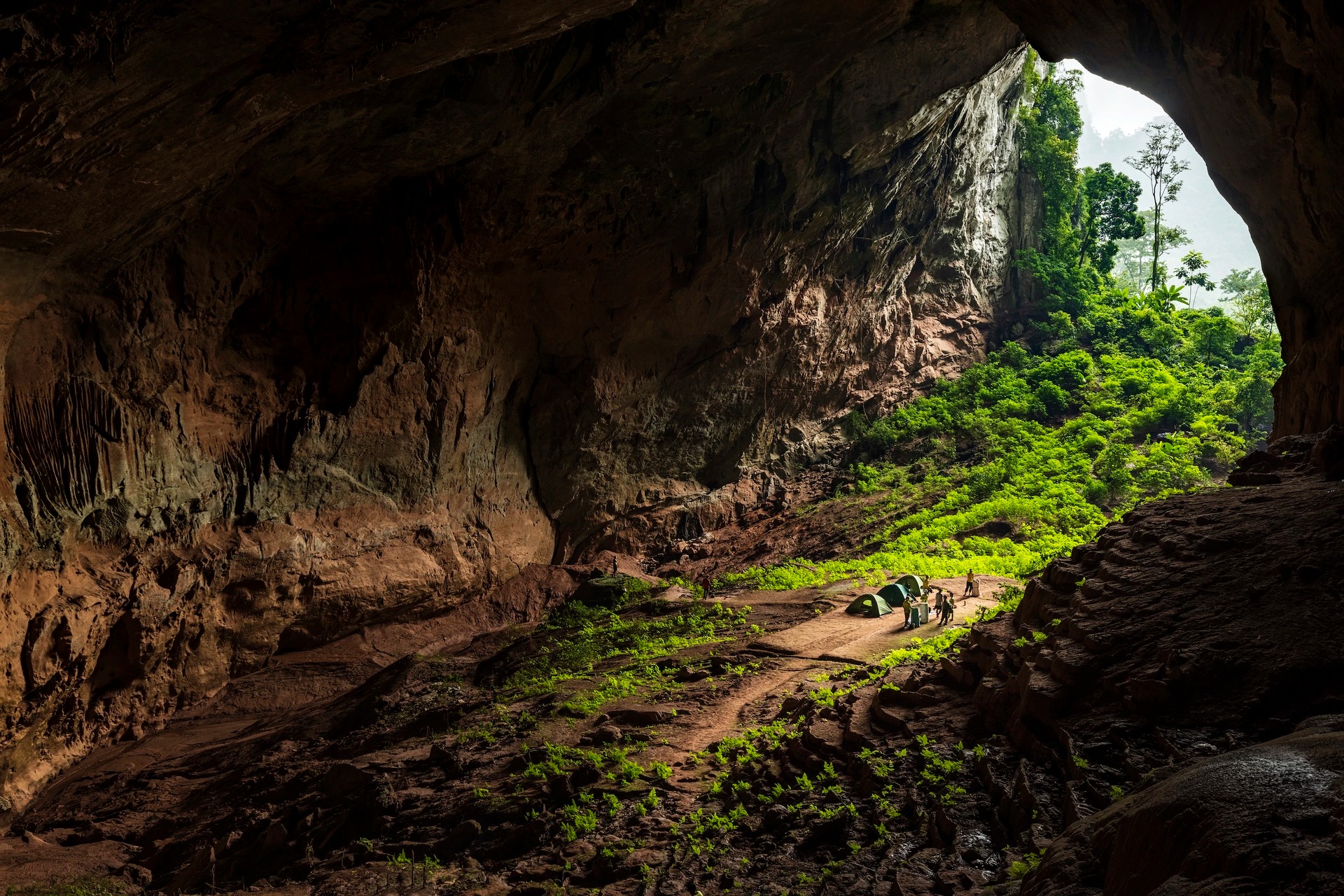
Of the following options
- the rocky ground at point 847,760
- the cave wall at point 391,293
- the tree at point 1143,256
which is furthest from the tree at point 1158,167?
the rocky ground at point 847,760

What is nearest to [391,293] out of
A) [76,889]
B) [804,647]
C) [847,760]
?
[804,647]

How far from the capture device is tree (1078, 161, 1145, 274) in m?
30.6

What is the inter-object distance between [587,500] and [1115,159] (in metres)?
183

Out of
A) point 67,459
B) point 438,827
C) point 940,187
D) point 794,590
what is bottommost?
point 438,827

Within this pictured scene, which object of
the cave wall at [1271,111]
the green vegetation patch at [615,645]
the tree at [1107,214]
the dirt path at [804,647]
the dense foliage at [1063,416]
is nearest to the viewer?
the cave wall at [1271,111]

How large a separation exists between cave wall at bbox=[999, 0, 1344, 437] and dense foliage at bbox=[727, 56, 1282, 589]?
6.33m

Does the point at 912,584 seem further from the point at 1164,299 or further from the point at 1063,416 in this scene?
the point at 1164,299

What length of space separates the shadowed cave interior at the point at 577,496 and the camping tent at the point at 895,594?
0.96 meters

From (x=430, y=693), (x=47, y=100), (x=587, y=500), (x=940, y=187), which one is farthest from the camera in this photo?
(x=940, y=187)

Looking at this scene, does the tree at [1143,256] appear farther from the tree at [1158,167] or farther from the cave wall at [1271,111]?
the cave wall at [1271,111]

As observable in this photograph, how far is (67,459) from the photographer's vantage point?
12.0 meters

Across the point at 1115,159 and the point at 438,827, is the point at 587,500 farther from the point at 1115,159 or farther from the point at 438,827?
the point at 1115,159

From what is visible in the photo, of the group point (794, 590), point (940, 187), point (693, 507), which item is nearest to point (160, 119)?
point (794, 590)

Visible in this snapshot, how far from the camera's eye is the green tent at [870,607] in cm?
1436
